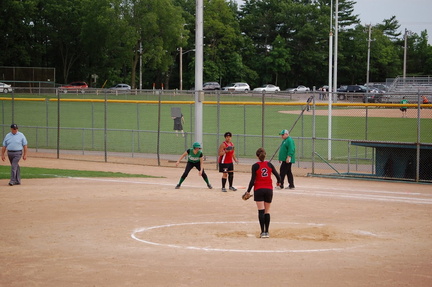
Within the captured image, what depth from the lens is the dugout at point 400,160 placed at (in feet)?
74.0

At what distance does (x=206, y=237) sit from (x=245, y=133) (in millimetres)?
22408

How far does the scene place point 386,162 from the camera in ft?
76.7

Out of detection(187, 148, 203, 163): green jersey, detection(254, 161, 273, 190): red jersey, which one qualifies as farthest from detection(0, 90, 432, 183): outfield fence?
detection(254, 161, 273, 190): red jersey

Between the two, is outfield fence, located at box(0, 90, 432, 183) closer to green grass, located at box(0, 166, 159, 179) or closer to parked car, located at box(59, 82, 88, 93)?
parked car, located at box(59, 82, 88, 93)

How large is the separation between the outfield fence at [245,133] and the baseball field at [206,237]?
2.89 metres

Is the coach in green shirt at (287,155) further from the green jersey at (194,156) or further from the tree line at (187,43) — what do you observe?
the tree line at (187,43)

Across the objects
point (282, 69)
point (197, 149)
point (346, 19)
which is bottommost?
point (197, 149)

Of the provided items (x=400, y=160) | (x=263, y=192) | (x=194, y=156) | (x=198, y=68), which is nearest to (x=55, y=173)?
(x=198, y=68)

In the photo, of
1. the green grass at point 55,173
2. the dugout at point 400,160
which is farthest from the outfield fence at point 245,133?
the green grass at point 55,173

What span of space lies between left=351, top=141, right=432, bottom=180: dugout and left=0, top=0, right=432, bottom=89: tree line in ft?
192

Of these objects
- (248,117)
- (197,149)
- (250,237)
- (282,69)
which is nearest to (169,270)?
(250,237)

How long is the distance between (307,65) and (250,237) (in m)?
87.3

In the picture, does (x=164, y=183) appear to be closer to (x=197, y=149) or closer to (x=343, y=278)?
(x=197, y=149)

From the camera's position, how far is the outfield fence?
23422mm
